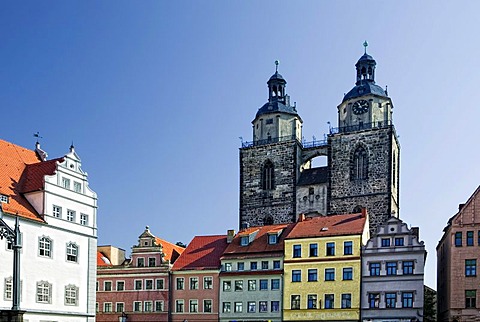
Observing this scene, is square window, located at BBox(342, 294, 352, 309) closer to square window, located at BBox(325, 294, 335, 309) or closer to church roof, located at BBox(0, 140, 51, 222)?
square window, located at BBox(325, 294, 335, 309)

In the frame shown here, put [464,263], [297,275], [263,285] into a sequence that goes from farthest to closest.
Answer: [263,285] < [297,275] < [464,263]

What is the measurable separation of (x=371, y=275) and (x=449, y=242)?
7021 millimetres

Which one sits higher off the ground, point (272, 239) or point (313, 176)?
point (313, 176)

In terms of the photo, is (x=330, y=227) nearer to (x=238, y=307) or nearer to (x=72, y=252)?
(x=238, y=307)

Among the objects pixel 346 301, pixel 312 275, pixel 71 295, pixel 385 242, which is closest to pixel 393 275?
pixel 385 242

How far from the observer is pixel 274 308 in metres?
54.1

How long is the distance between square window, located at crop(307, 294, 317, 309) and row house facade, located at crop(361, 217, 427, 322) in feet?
13.7

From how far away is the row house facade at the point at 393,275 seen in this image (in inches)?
1913

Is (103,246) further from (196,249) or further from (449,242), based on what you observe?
(449,242)

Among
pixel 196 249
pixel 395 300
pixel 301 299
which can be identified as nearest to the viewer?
pixel 395 300

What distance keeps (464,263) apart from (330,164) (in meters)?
29.2

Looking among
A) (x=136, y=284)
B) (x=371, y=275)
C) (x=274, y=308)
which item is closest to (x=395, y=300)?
(x=371, y=275)

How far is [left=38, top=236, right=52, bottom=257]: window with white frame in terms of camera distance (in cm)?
4309

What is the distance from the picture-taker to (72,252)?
46375 mm
